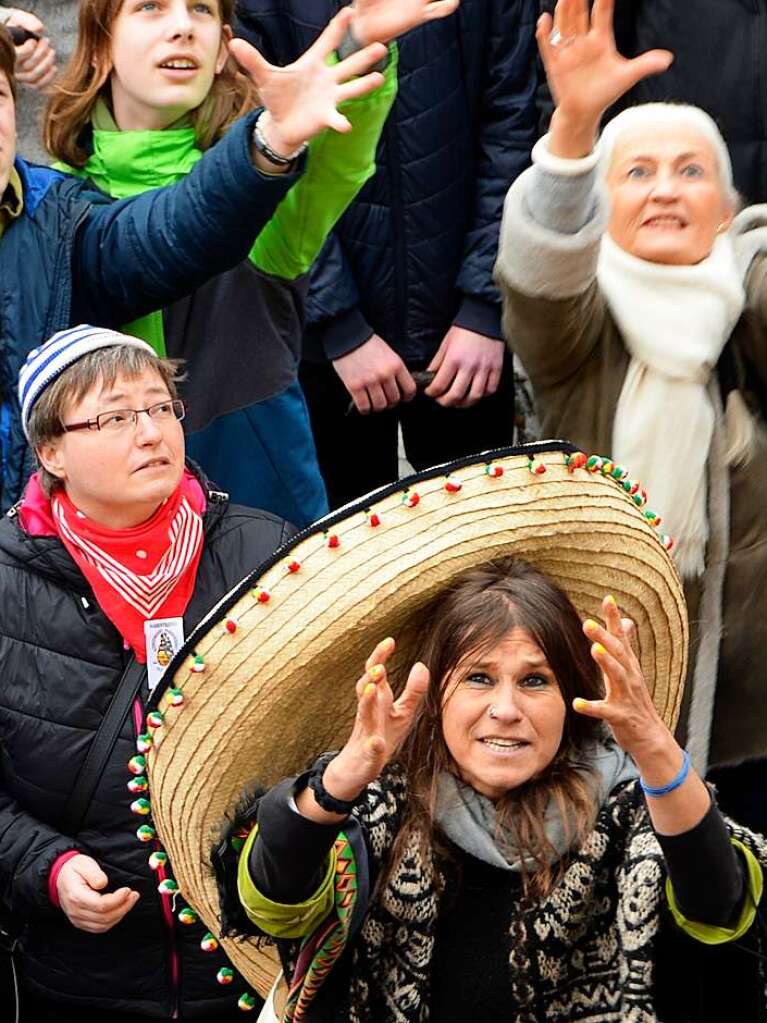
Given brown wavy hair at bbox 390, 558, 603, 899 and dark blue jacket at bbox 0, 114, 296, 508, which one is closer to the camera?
brown wavy hair at bbox 390, 558, 603, 899

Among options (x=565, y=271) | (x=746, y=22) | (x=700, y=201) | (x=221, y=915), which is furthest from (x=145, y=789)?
(x=746, y=22)

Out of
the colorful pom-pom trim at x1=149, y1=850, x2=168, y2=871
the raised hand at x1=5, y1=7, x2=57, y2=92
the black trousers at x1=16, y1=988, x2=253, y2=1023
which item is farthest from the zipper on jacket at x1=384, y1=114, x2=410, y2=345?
the colorful pom-pom trim at x1=149, y1=850, x2=168, y2=871

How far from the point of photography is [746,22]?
386cm

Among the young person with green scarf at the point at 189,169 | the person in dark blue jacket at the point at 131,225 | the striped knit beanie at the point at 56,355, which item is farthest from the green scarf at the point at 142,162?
the striped knit beanie at the point at 56,355

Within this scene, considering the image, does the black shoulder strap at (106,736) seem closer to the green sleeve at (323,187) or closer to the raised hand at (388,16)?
the green sleeve at (323,187)

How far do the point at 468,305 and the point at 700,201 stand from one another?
1095 mm

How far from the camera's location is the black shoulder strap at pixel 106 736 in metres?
2.92

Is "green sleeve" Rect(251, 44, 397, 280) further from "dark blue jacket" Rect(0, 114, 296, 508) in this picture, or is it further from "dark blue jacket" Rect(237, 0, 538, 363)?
"dark blue jacket" Rect(237, 0, 538, 363)

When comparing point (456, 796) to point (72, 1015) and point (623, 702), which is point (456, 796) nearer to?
point (623, 702)

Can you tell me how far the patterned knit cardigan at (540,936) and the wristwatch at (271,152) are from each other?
125cm

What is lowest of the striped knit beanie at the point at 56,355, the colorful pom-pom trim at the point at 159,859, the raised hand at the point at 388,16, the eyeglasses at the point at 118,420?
the colorful pom-pom trim at the point at 159,859

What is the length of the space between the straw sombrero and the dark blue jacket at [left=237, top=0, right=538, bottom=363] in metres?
1.71

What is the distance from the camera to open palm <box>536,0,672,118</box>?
275 cm

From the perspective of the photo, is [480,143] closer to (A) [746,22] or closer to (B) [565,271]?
(A) [746,22]
